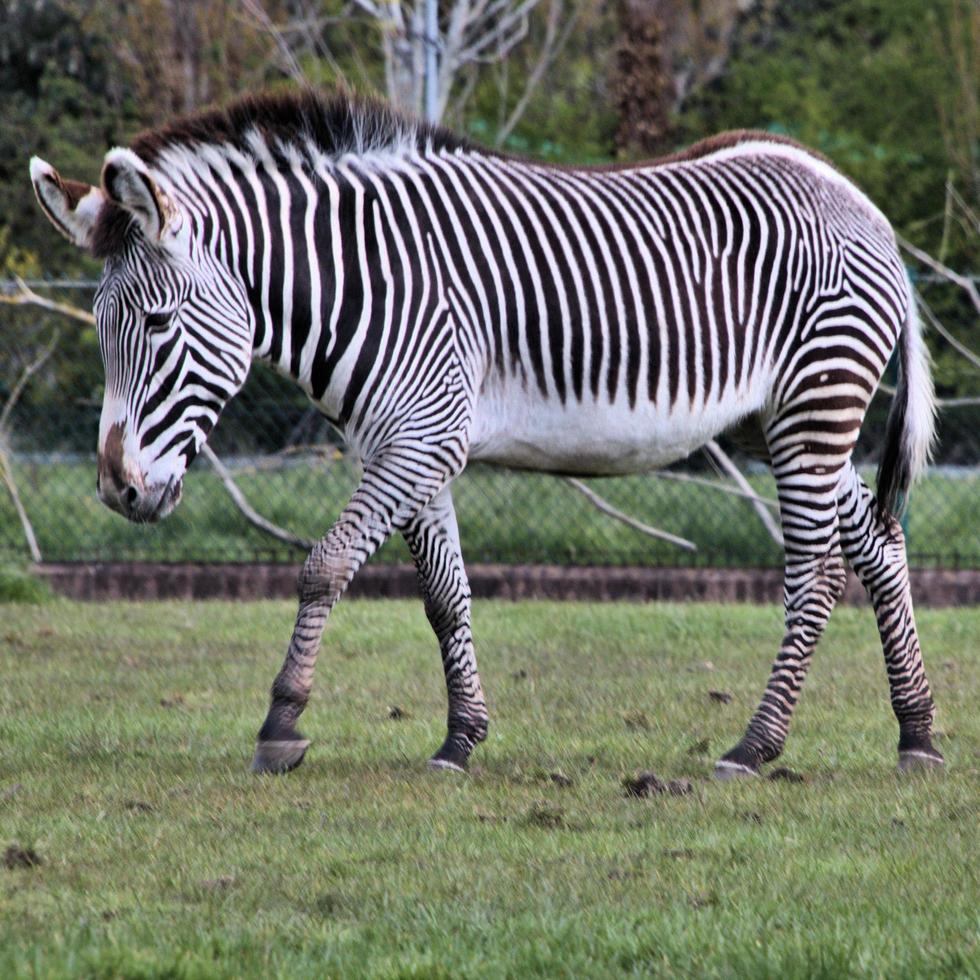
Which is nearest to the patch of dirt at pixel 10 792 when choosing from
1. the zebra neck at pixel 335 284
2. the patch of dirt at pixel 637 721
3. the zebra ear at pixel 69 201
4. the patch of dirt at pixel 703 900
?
the zebra neck at pixel 335 284

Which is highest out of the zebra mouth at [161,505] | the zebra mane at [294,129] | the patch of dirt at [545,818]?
the zebra mane at [294,129]

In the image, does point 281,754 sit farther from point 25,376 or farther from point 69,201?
point 25,376

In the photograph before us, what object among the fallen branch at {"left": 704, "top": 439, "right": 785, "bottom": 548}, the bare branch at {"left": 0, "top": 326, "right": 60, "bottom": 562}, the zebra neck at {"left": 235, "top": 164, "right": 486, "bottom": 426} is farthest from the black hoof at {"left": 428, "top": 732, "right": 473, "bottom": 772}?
the bare branch at {"left": 0, "top": 326, "right": 60, "bottom": 562}

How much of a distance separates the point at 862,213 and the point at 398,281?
194cm

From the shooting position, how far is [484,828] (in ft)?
15.7

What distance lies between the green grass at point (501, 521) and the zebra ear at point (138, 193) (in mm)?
5746

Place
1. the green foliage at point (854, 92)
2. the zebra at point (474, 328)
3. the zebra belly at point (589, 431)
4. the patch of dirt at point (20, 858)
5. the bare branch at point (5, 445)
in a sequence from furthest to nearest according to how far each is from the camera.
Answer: the green foliage at point (854, 92) → the bare branch at point (5, 445) → the zebra belly at point (589, 431) → the zebra at point (474, 328) → the patch of dirt at point (20, 858)

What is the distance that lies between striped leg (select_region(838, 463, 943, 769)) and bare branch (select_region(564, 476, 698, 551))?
13.6ft

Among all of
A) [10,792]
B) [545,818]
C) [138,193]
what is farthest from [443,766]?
[138,193]

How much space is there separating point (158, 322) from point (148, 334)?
0.05 m

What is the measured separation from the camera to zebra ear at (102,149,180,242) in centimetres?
510

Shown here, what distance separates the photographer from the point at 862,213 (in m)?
6.30

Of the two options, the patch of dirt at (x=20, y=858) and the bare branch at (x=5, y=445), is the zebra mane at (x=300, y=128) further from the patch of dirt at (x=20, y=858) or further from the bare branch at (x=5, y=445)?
the bare branch at (x=5, y=445)

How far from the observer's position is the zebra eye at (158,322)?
537cm
